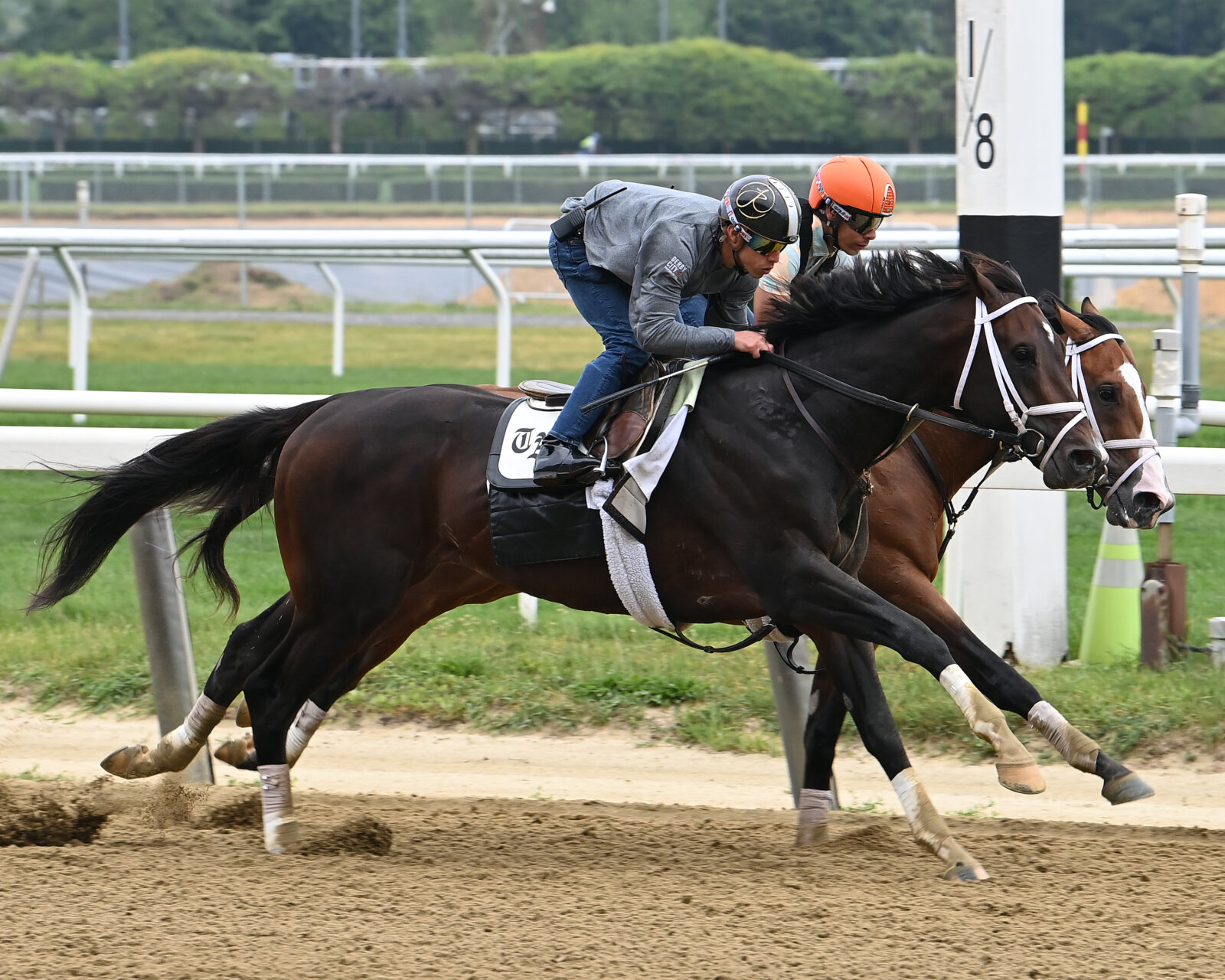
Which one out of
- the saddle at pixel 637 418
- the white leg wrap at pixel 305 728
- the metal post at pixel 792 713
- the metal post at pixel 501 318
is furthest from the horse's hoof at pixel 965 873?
the metal post at pixel 501 318

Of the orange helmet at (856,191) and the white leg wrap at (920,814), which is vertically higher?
the orange helmet at (856,191)

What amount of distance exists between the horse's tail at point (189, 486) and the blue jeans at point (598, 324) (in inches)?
36.0

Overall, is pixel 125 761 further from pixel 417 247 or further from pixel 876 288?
pixel 417 247

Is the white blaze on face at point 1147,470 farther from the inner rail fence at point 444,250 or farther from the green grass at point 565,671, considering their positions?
the inner rail fence at point 444,250

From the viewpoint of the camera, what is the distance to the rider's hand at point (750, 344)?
4316mm

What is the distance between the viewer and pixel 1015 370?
4.16 m

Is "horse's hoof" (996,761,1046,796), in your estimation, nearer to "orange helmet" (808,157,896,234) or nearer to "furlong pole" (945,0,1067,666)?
"orange helmet" (808,157,896,234)

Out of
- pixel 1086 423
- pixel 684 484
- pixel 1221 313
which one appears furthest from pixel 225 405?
pixel 1221 313

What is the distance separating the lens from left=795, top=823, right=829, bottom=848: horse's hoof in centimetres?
456

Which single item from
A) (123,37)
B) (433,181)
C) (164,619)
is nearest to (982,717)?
(164,619)

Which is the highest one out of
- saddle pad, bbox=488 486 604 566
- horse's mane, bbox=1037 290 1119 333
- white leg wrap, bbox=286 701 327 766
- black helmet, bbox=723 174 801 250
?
black helmet, bbox=723 174 801 250

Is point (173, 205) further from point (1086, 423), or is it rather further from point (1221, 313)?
point (1086, 423)

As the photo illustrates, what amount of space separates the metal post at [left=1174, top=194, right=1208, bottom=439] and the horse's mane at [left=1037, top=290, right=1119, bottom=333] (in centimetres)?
136

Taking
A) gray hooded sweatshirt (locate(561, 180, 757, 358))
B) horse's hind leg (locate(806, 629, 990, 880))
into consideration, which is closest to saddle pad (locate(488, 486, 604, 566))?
gray hooded sweatshirt (locate(561, 180, 757, 358))
